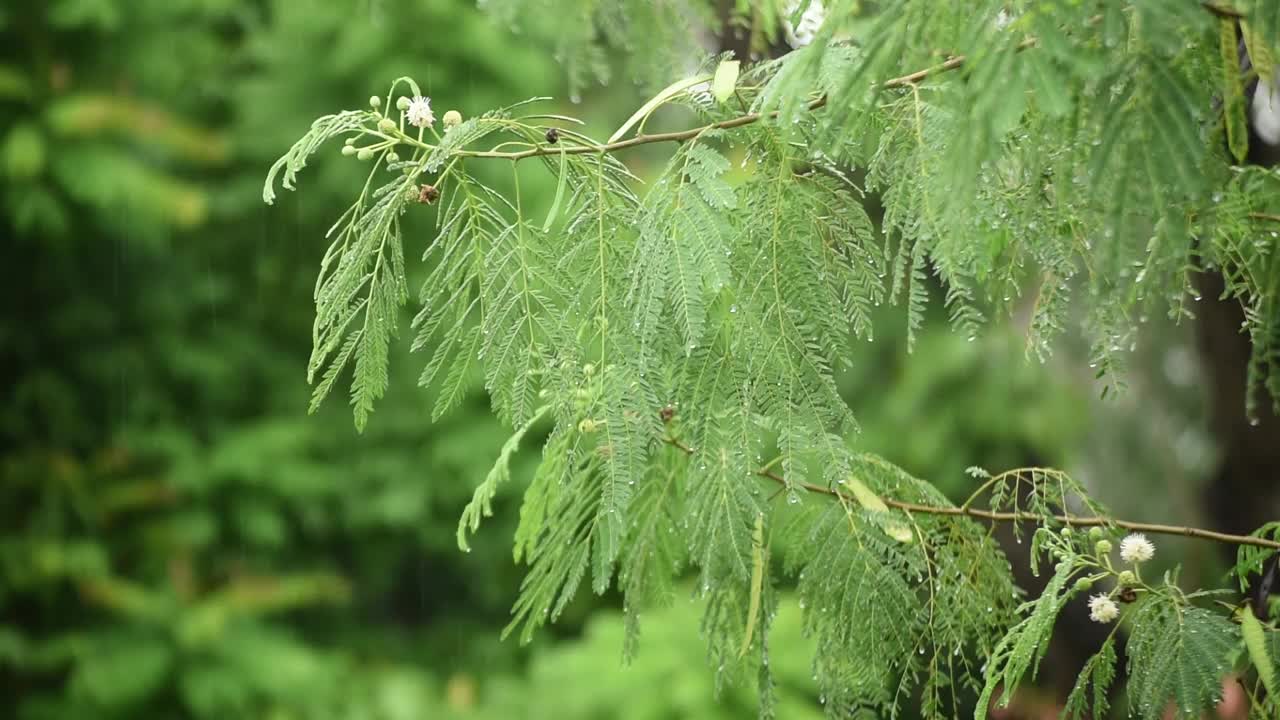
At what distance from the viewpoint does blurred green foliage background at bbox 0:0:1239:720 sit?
4297 millimetres

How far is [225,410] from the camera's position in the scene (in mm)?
4824

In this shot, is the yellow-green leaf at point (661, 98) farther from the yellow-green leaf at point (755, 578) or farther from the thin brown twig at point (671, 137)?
the yellow-green leaf at point (755, 578)

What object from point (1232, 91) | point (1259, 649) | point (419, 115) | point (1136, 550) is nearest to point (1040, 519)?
point (1136, 550)

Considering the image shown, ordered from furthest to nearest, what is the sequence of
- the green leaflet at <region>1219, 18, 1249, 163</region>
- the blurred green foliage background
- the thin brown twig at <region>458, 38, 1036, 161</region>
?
the blurred green foliage background → the thin brown twig at <region>458, 38, 1036, 161</region> → the green leaflet at <region>1219, 18, 1249, 163</region>

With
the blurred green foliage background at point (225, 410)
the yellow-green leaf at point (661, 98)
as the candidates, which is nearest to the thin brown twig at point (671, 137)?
the yellow-green leaf at point (661, 98)

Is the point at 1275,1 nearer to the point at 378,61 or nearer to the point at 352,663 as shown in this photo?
the point at 378,61

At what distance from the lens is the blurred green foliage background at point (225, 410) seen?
14.1 feet

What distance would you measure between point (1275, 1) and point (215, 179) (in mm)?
4522

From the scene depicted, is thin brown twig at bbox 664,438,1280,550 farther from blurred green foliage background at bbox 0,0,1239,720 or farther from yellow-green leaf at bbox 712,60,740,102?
blurred green foliage background at bbox 0,0,1239,720

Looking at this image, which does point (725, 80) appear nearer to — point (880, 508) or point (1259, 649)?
point (880, 508)

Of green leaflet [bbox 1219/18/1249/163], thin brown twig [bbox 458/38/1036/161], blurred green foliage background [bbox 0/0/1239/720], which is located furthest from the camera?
blurred green foliage background [bbox 0/0/1239/720]

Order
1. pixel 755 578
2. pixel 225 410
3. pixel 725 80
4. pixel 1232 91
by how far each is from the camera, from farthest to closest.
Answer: pixel 225 410, pixel 755 578, pixel 725 80, pixel 1232 91

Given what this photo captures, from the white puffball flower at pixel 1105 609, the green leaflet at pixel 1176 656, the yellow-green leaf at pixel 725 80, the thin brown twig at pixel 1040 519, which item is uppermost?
the yellow-green leaf at pixel 725 80

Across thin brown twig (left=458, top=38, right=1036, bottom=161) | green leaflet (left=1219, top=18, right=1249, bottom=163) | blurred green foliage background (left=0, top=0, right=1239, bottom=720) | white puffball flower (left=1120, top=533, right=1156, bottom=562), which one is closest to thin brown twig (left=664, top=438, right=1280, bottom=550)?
white puffball flower (left=1120, top=533, right=1156, bottom=562)
